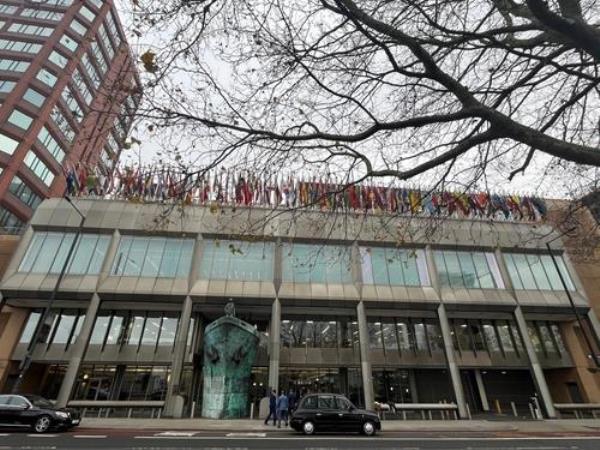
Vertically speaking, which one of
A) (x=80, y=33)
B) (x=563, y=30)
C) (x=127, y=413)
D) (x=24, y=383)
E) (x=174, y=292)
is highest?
(x=80, y=33)

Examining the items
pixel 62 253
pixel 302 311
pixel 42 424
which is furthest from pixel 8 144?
pixel 302 311

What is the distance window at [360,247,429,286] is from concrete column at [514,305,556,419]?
7.49m

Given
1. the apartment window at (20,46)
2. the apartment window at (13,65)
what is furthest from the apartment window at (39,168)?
the apartment window at (20,46)

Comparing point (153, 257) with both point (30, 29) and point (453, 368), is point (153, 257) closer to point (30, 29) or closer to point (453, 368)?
point (453, 368)

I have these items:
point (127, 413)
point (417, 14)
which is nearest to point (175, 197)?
point (417, 14)

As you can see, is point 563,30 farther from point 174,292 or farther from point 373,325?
point 373,325

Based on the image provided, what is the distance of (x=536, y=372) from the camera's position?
25000 mm

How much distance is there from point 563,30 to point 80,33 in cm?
5928

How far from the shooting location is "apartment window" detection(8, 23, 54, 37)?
4444cm

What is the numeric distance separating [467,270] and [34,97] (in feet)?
168

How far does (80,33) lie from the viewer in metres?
46.6

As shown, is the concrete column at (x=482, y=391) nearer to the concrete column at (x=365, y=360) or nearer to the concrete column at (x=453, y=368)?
the concrete column at (x=453, y=368)

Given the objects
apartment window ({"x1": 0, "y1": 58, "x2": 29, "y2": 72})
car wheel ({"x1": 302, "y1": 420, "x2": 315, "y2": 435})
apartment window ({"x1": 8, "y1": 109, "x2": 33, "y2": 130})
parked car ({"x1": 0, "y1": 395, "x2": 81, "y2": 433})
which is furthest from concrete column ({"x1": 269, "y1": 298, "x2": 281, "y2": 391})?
apartment window ({"x1": 0, "y1": 58, "x2": 29, "y2": 72})

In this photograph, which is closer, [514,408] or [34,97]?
[514,408]
